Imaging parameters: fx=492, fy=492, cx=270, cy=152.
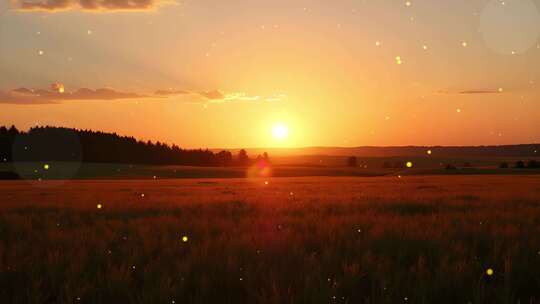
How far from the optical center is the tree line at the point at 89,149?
93.4 metres

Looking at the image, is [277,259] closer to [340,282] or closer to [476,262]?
[340,282]

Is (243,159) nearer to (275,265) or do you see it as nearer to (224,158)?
(224,158)

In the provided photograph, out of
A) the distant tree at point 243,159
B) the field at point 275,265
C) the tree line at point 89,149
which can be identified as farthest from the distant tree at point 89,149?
the field at point 275,265

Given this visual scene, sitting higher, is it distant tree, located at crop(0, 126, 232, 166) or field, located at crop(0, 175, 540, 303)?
distant tree, located at crop(0, 126, 232, 166)

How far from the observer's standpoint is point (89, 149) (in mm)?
99500

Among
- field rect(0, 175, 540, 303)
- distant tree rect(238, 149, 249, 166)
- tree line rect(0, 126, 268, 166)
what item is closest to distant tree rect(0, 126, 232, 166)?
tree line rect(0, 126, 268, 166)

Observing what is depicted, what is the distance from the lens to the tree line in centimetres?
9338

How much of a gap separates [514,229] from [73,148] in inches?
3903

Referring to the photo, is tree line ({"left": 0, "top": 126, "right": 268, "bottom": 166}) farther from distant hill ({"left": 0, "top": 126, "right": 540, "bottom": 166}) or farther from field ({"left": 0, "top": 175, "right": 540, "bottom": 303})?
field ({"left": 0, "top": 175, "right": 540, "bottom": 303})

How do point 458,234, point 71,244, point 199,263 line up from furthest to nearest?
point 458,234 < point 71,244 < point 199,263

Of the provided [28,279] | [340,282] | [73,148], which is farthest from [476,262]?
[73,148]

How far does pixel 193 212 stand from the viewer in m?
11.8

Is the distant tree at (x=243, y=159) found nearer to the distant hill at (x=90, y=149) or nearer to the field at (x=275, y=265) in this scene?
the distant hill at (x=90, y=149)

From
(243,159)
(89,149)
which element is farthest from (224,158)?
(89,149)
